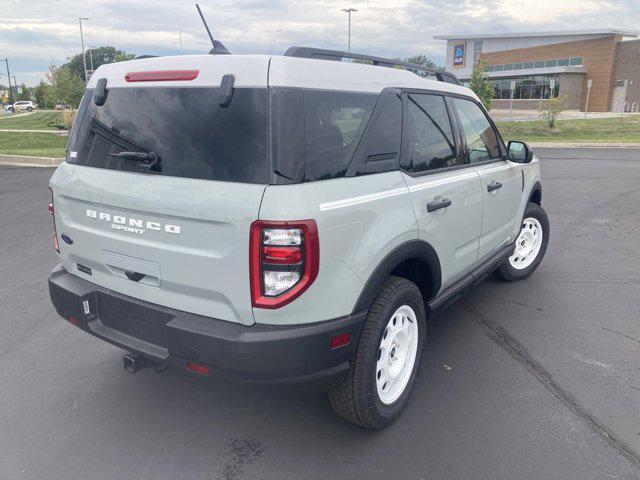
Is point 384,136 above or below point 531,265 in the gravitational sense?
above

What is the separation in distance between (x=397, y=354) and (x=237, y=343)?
1.17m

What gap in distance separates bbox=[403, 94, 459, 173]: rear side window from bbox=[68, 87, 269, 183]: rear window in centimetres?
105

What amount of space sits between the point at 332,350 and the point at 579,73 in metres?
57.5

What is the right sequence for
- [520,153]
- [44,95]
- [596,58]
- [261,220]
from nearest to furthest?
[261,220], [520,153], [596,58], [44,95]

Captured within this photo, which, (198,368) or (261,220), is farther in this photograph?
(198,368)

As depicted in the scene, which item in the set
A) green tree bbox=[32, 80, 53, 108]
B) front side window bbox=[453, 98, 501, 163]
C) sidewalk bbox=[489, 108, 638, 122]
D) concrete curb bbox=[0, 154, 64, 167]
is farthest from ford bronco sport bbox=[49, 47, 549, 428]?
green tree bbox=[32, 80, 53, 108]

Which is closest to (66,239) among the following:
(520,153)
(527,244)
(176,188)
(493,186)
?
(176,188)

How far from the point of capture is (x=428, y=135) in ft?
11.1

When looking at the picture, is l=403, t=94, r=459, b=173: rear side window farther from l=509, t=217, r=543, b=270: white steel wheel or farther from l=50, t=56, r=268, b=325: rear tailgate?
l=509, t=217, r=543, b=270: white steel wheel

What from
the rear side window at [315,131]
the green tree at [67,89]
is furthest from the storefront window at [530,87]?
the rear side window at [315,131]

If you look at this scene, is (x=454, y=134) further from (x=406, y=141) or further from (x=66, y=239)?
(x=66, y=239)

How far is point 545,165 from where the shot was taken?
15.1 meters

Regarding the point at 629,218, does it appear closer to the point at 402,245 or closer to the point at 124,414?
the point at 402,245

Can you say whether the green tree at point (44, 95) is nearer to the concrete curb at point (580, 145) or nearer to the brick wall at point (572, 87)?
the concrete curb at point (580, 145)
